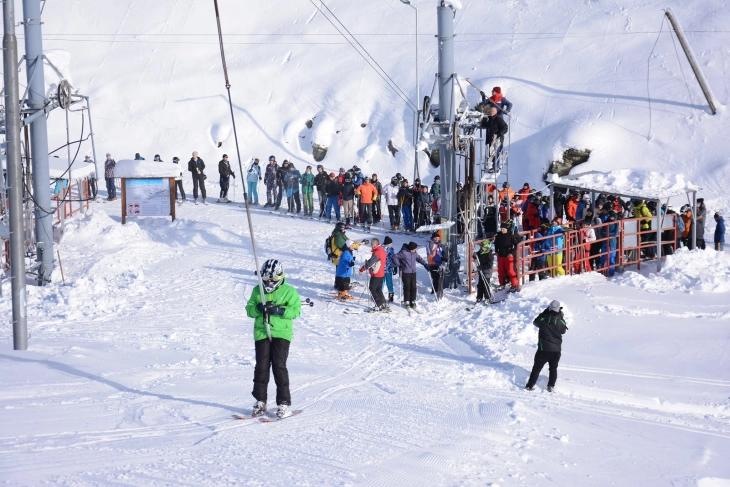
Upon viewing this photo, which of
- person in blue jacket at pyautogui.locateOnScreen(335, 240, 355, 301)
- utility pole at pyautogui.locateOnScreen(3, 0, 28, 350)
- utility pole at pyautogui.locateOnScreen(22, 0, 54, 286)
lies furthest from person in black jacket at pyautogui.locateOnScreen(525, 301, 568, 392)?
utility pole at pyautogui.locateOnScreen(22, 0, 54, 286)

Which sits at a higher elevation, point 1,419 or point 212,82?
point 212,82

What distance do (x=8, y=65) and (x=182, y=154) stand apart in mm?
26265

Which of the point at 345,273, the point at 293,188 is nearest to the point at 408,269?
the point at 345,273

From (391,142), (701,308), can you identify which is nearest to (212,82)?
(391,142)

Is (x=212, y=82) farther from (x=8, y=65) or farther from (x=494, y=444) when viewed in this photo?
(x=494, y=444)

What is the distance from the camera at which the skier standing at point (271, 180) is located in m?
27.4

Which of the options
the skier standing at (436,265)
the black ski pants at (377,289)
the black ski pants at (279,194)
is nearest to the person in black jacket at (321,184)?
the black ski pants at (279,194)

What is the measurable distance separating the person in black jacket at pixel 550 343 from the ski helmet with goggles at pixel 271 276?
4.51 metres

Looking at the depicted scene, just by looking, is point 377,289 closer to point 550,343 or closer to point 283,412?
point 550,343

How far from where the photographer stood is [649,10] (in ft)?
121

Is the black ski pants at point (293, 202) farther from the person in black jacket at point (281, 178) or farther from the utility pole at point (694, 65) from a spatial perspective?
the utility pole at point (694, 65)

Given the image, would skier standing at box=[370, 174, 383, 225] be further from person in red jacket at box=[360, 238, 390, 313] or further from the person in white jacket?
person in red jacket at box=[360, 238, 390, 313]

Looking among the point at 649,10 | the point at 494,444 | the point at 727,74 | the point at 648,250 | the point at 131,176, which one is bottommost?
the point at 494,444

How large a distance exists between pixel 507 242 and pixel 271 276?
9.69 meters
